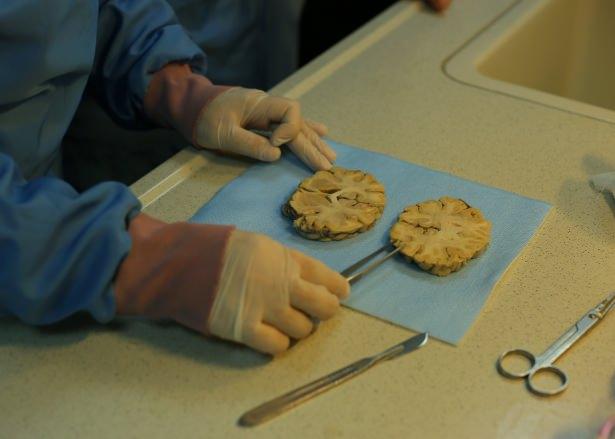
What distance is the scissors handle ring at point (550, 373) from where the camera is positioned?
2.25 ft

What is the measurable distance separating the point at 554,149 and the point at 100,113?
0.72 m

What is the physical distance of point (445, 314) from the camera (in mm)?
766

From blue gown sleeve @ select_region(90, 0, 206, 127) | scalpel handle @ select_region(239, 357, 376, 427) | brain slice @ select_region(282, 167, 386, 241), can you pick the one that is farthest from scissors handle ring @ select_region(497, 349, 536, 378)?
blue gown sleeve @ select_region(90, 0, 206, 127)

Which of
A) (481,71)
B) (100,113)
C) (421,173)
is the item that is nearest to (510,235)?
(421,173)

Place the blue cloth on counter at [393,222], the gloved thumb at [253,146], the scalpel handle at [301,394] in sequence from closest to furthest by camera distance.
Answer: the scalpel handle at [301,394] < the blue cloth on counter at [393,222] < the gloved thumb at [253,146]

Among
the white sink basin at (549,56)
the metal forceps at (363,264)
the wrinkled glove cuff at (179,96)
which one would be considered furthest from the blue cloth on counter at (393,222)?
the white sink basin at (549,56)

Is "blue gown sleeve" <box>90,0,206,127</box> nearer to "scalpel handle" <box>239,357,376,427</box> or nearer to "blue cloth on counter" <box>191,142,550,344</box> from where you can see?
"blue cloth on counter" <box>191,142,550,344</box>

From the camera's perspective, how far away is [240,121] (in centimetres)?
101

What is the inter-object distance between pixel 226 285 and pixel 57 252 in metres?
0.16

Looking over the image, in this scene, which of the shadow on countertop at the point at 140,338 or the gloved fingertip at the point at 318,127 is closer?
the shadow on countertop at the point at 140,338

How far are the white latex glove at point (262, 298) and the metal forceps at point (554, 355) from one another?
0.17 m

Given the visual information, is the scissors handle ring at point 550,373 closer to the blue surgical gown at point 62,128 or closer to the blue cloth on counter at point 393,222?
the blue cloth on counter at point 393,222

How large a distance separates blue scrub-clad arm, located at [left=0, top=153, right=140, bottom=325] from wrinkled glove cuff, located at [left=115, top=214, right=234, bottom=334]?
0.6 inches

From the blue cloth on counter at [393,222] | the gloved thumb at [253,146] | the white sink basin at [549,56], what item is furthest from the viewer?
the white sink basin at [549,56]
